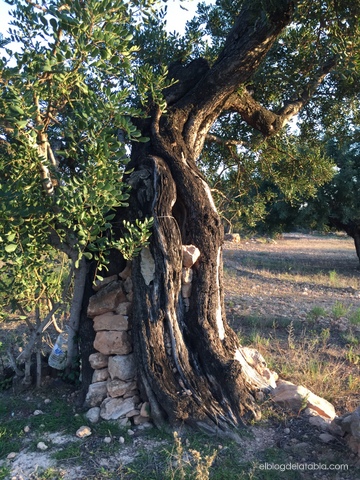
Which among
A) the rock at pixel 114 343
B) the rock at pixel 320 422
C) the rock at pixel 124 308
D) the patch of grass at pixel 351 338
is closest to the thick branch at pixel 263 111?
the rock at pixel 124 308

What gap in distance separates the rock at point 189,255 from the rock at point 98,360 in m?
1.19

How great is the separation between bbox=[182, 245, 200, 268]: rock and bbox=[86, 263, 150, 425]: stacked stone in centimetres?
57

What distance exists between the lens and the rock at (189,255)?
407 centimetres

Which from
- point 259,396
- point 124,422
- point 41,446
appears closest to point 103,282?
point 124,422

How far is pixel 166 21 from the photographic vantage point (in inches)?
212

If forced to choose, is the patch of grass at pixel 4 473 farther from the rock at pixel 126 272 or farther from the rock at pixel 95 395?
the rock at pixel 126 272

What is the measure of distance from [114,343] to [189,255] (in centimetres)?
110

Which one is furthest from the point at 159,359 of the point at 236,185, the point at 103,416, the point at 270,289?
the point at 270,289

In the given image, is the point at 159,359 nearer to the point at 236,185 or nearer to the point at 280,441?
the point at 280,441

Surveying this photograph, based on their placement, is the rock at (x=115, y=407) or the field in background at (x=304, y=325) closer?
the rock at (x=115, y=407)

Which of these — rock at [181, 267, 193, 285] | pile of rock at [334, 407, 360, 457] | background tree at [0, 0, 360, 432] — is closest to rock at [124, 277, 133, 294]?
background tree at [0, 0, 360, 432]

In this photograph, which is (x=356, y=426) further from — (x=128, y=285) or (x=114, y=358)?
(x=128, y=285)

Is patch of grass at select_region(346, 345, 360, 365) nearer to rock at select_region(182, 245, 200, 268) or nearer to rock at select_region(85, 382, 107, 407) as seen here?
rock at select_region(182, 245, 200, 268)

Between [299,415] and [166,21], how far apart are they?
4.80 meters
